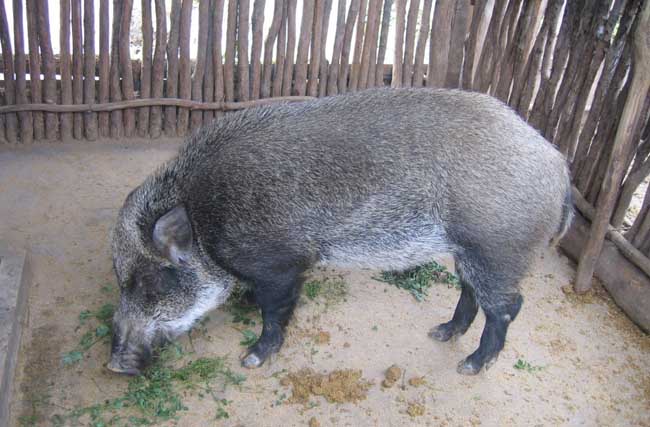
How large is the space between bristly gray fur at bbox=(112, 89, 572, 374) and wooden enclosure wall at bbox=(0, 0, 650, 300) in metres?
1.37

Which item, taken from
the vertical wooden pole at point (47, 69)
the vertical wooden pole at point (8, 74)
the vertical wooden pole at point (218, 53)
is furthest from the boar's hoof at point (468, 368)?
the vertical wooden pole at point (8, 74)

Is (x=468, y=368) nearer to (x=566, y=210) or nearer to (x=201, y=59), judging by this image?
(x=566, y=210)

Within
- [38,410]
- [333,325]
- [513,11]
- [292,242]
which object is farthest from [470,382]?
[513,11]

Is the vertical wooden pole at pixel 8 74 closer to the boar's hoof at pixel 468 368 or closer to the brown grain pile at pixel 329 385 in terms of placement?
the brown grain pile at pixel 329 385

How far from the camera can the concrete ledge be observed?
3.60 metres

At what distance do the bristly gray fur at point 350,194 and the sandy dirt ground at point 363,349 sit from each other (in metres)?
0.60

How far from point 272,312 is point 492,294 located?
1.35 metres

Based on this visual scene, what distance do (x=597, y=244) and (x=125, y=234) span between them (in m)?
3.44

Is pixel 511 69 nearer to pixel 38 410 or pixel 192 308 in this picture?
pixel 192 308

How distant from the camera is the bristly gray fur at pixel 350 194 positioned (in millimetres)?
3807

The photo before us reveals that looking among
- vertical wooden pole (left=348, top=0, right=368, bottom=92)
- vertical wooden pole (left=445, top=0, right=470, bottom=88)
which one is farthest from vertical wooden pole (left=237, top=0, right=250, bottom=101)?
vertical wooden pole (left=445, top=0, right=470, bottom=88)

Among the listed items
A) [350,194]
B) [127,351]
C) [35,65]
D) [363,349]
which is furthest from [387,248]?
[35,65]

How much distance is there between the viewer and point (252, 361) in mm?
4230

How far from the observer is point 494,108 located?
4.06m
